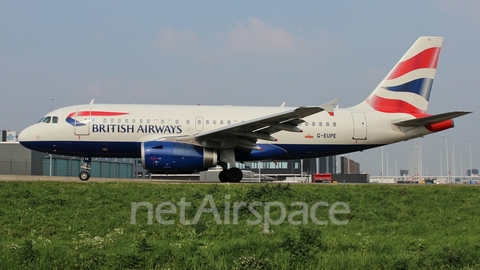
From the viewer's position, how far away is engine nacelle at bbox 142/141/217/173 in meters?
23.3

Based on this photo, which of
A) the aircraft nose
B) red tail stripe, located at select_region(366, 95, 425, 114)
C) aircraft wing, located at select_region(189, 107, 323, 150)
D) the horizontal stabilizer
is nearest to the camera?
aircraft wing, located at select_region(189, 107, 323, 150)

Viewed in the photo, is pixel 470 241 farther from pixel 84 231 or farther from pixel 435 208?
pixel 84 231

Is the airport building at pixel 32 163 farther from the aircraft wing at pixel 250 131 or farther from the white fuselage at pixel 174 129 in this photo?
the aircraft wing at pixel 250 131

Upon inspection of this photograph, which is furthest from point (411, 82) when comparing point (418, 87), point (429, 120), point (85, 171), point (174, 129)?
point (85, 171)

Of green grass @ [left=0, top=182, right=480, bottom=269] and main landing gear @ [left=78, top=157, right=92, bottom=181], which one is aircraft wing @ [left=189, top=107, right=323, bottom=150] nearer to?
green grass @ [left=0, top=182, right=480, bottom=269]

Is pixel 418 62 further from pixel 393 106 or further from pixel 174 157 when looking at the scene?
pixel 174 157

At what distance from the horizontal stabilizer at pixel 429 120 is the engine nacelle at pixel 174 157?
972 cm

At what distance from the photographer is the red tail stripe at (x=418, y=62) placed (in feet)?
94.0

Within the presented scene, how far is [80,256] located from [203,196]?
248 inches

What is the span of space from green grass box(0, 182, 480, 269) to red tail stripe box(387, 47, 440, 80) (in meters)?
9.13

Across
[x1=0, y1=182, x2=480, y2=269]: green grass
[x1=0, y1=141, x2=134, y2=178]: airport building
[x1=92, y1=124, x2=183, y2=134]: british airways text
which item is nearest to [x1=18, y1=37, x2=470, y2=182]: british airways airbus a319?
[x1=92, y1=124, x2=183, y2=134]: british airways text

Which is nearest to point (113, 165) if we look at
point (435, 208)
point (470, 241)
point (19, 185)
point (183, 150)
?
point (183, 150)

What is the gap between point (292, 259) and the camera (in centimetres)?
1184

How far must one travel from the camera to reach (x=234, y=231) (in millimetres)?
14445
